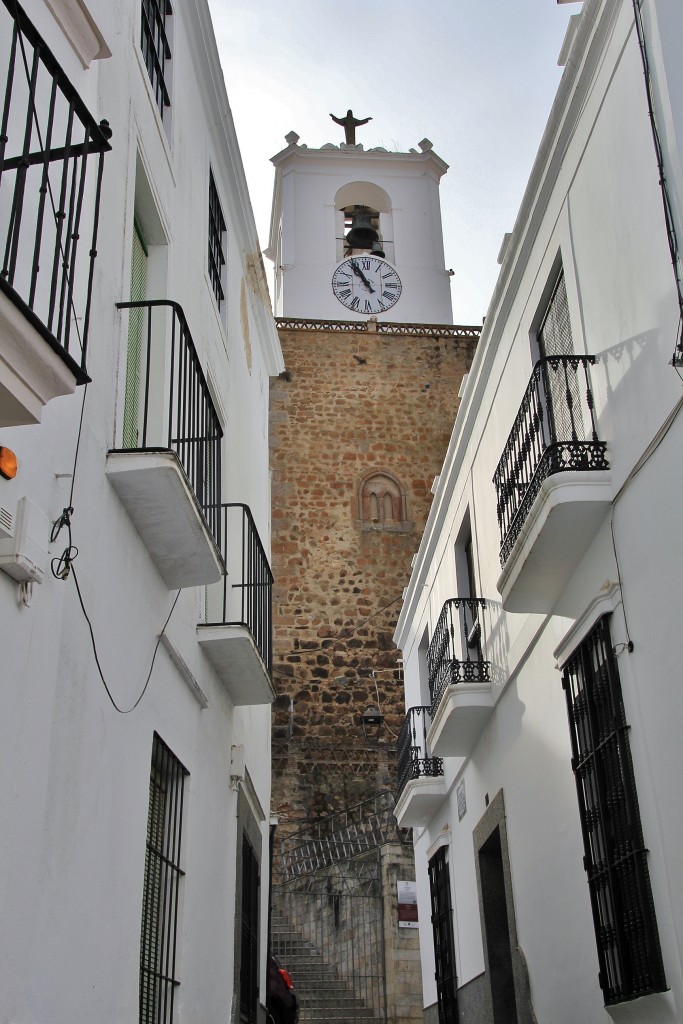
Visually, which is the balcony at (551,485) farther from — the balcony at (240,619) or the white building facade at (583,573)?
the balcony at (240,619)

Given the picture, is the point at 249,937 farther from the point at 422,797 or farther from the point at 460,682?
the point at 422,797

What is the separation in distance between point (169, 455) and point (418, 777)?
7765mm

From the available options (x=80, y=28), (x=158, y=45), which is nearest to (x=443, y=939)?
(x=158, y=45)

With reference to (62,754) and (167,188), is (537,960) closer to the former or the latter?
(62,754)

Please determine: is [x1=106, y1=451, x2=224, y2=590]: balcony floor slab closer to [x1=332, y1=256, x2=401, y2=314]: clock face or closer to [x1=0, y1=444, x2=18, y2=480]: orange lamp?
[x1=0, y1=444, x2=18, y2=480]: orange lamp

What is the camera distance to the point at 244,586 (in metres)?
8.48

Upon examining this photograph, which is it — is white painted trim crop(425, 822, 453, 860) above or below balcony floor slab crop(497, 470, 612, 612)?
below

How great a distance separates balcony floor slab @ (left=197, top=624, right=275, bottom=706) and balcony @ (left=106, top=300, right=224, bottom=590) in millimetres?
757

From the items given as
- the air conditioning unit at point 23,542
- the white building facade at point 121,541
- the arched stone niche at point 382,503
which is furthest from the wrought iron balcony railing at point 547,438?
the arched stone niche at point 382,503

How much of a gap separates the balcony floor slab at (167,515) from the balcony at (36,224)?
2.06 ft

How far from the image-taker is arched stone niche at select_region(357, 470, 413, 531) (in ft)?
73.5

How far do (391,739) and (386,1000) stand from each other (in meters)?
6.76

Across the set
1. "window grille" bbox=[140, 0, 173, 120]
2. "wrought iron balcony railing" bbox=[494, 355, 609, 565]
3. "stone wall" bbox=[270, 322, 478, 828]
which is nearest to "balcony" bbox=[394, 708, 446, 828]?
"wrought iron balcony railing" bbox=[494, 355, 609, 565]

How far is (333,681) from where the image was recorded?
69.1ft
